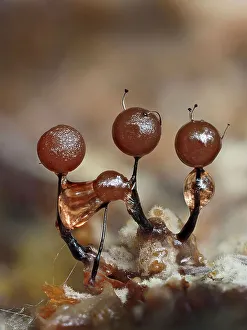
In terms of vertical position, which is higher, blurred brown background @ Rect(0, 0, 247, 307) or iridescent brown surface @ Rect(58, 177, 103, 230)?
blurred brown background @ Rect(0, 0, 247, 307)

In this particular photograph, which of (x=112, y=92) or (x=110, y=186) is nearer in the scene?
(x=110, y=186)

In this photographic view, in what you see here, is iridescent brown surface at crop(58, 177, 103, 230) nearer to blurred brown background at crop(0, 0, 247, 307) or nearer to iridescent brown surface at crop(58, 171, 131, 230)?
iridescent brown surface at crop(58, 171, 131, 230)

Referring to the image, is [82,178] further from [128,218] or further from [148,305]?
[148,305]

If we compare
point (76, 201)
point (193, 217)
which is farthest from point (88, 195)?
point (193, 217)

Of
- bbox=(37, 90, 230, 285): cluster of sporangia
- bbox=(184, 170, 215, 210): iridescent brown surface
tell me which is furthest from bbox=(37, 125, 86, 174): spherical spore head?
bbox=(184, 170, 215, 210): iridescent brown surface

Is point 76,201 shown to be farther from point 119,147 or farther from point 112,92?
point 112,92

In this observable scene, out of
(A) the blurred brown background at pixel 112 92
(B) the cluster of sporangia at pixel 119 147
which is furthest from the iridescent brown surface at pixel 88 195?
(A) the blurred brown background at pixel 112 92

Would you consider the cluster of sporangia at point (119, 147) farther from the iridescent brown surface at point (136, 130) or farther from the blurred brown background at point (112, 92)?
the blurred brown background at point (112, 92)
